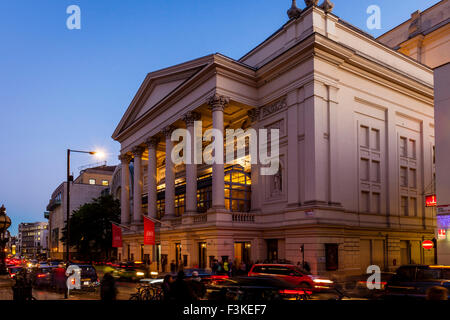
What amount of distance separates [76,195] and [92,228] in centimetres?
4515

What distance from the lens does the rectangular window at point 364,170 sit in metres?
36.8

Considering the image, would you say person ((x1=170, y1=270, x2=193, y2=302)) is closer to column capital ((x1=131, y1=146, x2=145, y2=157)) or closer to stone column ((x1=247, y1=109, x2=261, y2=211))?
stone column ((x1=247, y1=109, x2=261, y2=211))

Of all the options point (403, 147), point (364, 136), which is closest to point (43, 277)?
point (364, 136)

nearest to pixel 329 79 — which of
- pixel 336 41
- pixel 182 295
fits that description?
pixel 336 41

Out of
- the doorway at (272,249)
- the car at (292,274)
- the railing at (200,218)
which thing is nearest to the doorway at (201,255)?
the railing at (200,218)

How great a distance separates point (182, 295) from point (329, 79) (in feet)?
90.6

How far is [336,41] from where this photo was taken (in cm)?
3556

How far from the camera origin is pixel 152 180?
4956 centimetres

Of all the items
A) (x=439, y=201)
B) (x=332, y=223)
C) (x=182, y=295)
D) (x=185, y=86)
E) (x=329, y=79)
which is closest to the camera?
(x=182, y=295)

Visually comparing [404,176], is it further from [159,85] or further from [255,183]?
[159,85]

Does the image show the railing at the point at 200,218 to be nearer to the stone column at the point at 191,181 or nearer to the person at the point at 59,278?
the stone column at the point at 191,181

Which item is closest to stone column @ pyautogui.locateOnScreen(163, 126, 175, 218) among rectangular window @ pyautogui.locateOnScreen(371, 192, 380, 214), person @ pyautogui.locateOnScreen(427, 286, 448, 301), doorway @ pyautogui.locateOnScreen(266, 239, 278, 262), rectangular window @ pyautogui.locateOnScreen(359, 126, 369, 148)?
doorway @ pyautogui.locateOnScreen(266, 239, 278, 262)
